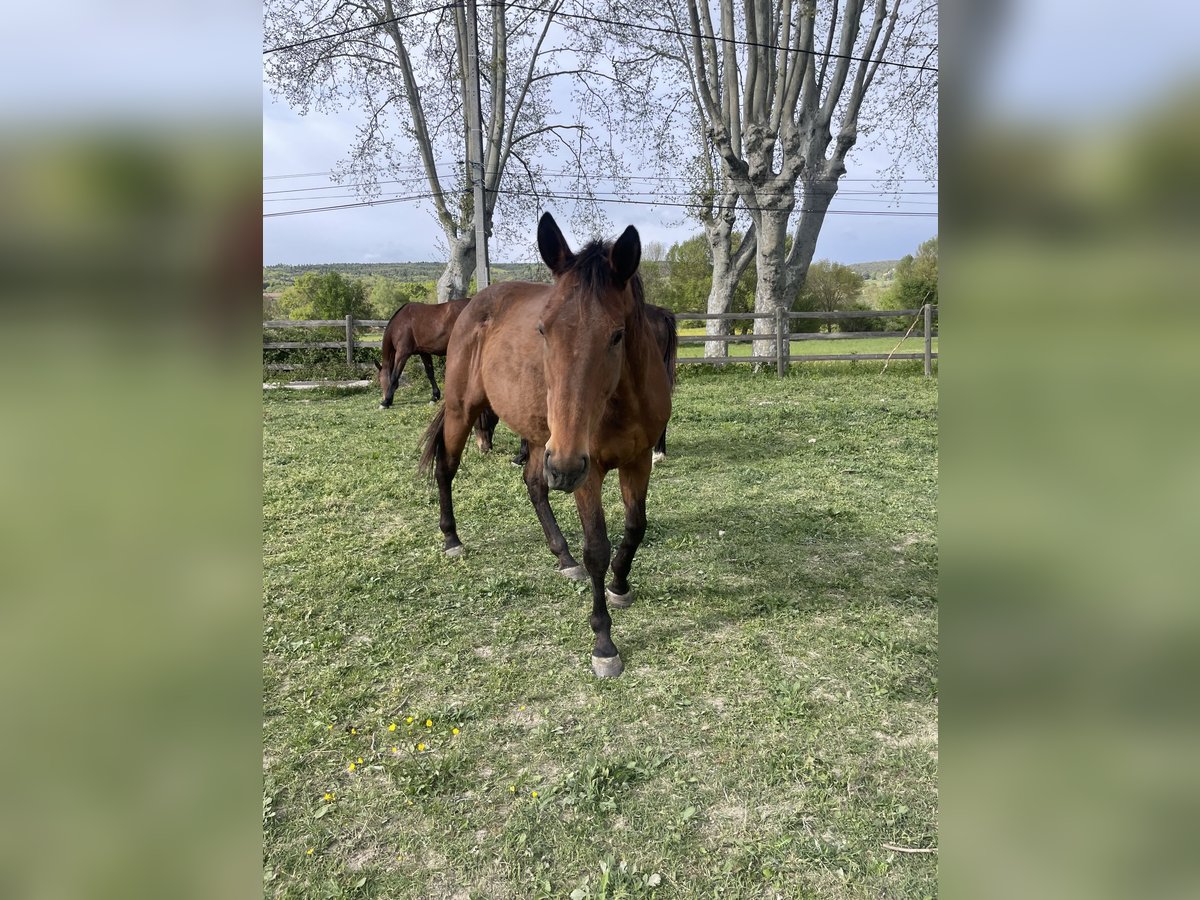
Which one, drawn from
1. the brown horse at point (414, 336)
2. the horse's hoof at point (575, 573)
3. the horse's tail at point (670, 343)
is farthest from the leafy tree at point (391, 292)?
the horse's hoof at point (575, 573)

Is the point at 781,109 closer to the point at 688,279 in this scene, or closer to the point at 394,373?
the point at 394,373

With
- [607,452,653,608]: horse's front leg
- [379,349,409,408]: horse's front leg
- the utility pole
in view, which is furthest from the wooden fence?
[607,452,653,608]: horse's front leg

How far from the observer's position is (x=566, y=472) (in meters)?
2.25

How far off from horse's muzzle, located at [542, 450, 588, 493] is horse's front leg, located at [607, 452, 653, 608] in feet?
3.43

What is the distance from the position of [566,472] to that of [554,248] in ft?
3.41

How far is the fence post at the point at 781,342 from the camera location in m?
14.1

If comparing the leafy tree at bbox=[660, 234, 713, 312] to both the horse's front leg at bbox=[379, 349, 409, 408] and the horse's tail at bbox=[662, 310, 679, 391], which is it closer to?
the horse's front leg at bbox=[379, 349, 409, 408]
